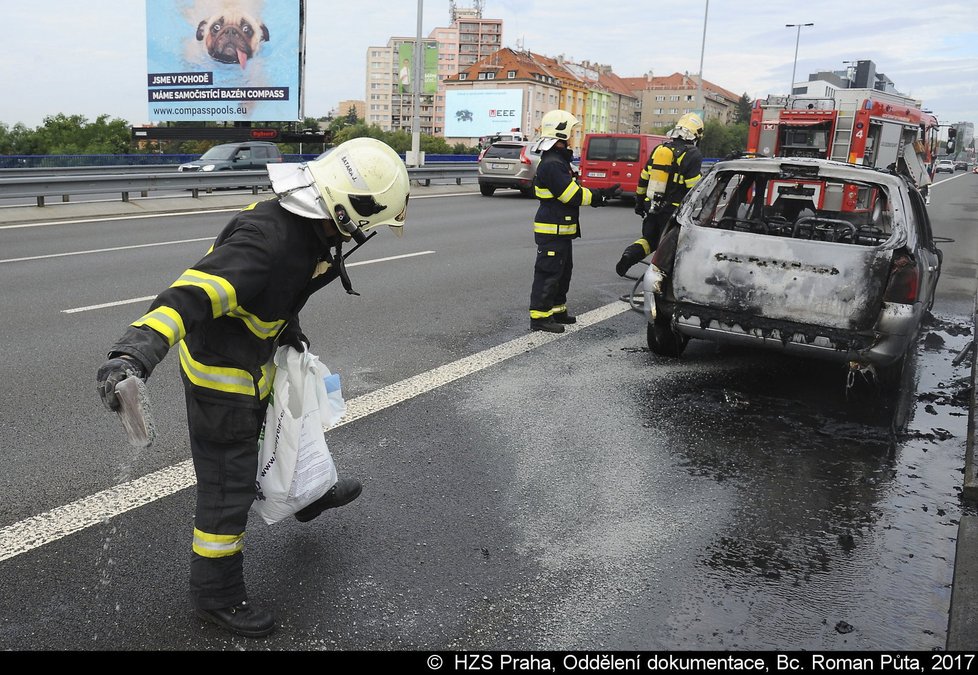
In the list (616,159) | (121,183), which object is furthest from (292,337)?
(616,159)

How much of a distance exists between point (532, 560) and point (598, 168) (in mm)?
17862

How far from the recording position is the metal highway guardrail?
14.7 m

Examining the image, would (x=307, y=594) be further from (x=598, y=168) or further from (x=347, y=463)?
(x=598, y=168)

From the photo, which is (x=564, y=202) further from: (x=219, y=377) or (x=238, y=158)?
(x=238, y=158)

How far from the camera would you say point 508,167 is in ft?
72.0

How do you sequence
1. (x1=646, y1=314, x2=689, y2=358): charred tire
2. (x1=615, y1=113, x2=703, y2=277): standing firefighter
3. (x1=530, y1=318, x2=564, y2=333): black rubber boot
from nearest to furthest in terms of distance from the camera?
(x1=646, y1=314, x2=689, y2=358): charred tire → (x1=530, y1=318, x2=564, y2=333): black rubber boot → (x1=615, y1=113, x2=703, y2=277): standing firefighter

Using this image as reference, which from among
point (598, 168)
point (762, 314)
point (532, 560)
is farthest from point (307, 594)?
point (598, 168)

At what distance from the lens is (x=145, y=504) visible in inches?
140

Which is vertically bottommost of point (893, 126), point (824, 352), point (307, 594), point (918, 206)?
point (307, 594)

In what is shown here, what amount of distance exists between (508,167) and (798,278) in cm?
1716

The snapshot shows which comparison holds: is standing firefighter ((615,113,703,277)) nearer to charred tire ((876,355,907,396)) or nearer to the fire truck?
charred tire ((876,355,907,396))

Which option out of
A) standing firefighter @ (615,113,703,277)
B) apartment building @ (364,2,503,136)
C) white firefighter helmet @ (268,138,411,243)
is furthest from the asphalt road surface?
apartment building @ (364,2,503,136)

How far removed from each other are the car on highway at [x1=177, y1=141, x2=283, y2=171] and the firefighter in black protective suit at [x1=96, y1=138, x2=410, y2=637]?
20299mm

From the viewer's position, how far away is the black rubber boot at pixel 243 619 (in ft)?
8.84
